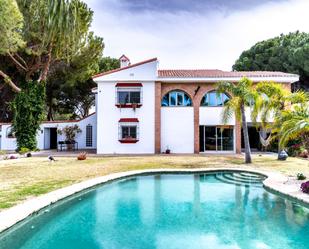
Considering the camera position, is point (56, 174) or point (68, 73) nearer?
point (56, 174)

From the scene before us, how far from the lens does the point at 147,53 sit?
36688 millimetres

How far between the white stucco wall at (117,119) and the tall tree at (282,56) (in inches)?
918

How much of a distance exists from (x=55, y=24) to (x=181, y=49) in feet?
69.1

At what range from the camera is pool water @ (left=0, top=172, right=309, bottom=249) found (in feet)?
23.7

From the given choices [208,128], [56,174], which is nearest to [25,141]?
[56,174]

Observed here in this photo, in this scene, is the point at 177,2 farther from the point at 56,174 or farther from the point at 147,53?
the point at 147,53

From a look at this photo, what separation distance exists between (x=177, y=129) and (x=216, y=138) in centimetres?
414

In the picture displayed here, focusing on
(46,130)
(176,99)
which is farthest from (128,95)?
(46,130)

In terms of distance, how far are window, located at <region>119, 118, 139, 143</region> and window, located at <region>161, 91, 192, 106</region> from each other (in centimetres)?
353

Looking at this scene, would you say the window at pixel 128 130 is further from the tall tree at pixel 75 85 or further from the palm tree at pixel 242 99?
the tall tree at pixel 75 85

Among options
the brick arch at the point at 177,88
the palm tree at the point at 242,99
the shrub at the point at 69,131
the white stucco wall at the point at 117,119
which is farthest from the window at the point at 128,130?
the palm tree at the point at 242,99

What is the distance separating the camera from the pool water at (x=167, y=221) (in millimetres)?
7238

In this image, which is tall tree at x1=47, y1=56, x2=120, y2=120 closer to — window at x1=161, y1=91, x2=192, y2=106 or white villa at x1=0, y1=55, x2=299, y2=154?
white villa at x1=0, y1=55, x2=299, y2=154

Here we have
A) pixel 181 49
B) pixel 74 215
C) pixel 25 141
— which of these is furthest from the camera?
pixel 25 141
